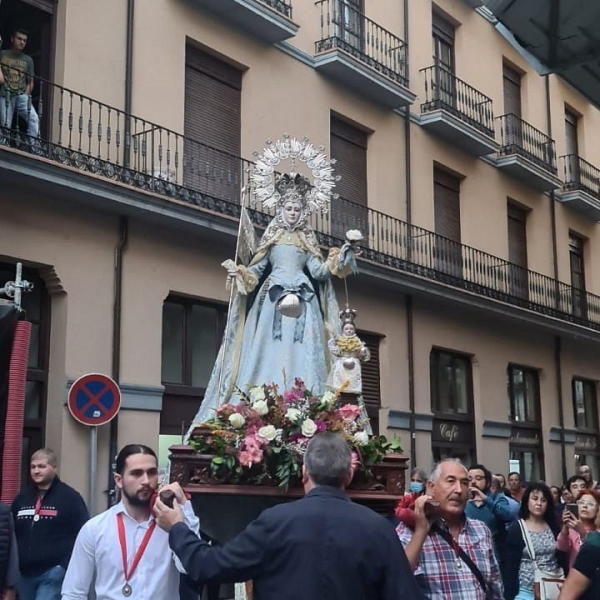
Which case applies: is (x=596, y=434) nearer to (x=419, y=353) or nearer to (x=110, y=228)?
(x=419, y=353)

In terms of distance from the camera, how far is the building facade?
36.9 feet

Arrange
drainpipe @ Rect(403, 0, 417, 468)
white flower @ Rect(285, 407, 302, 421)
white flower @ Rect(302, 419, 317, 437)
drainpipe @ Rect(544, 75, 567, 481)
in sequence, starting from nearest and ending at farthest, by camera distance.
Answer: white flower @ Rect(302, 419, 317, 437) < white flower @ Rect(285, 407, 302, 421) < drainpipe @ Rect(403, 0, 417, 468) < drainpipe @ Rect(544, 75, 567, 481)

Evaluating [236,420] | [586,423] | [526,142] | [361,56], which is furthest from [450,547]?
[586,423]

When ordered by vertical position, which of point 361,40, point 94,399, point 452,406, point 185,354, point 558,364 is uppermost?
point 361,40

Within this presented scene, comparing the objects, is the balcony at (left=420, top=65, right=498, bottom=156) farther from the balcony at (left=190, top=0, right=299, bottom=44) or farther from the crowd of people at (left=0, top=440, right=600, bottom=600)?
the crowd of people at (left=0, top=440, right=600, bottom=600)

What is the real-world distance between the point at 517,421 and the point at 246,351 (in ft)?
41.2

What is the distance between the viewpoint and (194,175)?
12961mm

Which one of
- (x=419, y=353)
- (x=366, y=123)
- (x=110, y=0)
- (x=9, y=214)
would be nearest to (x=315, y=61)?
(x=366, y=123)

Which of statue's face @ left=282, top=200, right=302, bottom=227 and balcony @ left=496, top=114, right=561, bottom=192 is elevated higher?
balcony @ left=496, top=114, right=561, bottom=192

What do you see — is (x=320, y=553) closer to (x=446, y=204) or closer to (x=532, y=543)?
(x=532, y=543)

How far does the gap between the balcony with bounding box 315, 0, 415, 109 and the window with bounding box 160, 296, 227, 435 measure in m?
4.87

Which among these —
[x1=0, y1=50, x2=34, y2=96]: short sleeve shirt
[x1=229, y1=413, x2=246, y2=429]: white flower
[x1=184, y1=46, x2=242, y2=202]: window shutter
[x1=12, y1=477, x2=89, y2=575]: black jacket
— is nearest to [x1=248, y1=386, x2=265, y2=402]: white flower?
[x1=229, y1=413, x2=246, y2=429]: white flower

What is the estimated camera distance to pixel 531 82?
863 inches

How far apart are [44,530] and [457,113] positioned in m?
13.4
